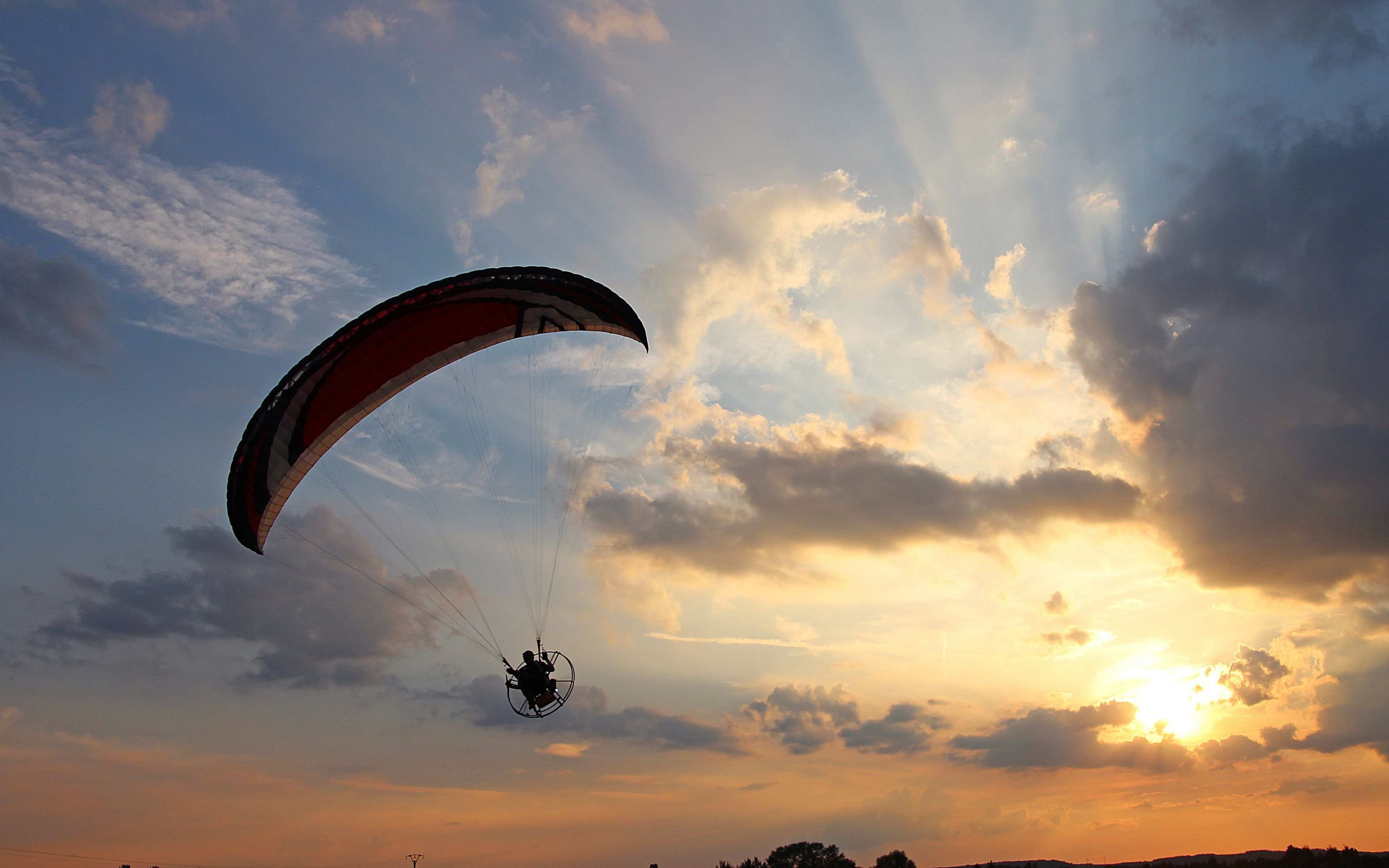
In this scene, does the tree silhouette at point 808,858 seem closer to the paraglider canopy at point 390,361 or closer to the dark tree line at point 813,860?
the dark tree line at point 813,860

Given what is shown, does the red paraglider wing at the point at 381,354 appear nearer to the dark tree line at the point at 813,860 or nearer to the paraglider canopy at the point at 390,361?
the paraglider canopy at the point at 390,361

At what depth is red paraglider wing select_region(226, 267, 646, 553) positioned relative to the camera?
22500 mm

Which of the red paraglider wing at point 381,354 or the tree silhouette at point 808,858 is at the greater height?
the red paraglider wing at point 381,354

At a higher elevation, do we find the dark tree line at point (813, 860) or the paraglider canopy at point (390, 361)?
the paraglider canopy at point (390, 361)

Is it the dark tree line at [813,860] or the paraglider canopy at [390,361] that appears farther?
the dark tree line at [813,860]

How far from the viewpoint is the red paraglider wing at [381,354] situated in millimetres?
A: 22500

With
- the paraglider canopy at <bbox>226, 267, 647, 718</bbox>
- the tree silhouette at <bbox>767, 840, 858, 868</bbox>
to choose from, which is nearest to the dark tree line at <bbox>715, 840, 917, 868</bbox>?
the tree silhouette at <bbox>767, 840, 858, 868</bbox>

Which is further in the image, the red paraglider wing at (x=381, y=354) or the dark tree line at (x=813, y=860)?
the dark tree line at (x=813, y=860)

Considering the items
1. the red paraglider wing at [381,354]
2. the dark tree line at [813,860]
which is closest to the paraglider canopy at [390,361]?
the red paraglider wing at [381,354]

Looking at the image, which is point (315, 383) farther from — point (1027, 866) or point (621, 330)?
point (1027, 866)

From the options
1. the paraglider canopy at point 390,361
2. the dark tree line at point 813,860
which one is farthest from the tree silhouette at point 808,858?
the paraglider canopy at point 390,361

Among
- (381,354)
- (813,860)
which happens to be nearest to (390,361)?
(381,354)

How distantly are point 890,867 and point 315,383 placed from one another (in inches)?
3732

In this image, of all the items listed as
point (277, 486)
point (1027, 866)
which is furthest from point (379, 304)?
point (1027, 866)
